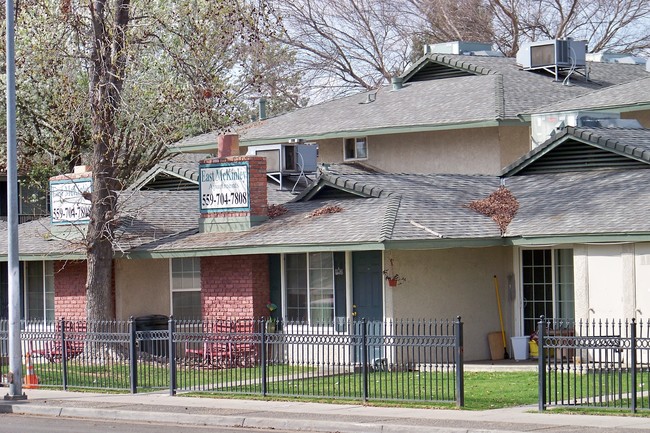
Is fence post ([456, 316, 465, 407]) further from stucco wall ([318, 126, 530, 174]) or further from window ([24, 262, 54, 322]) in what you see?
window ([24, 262, 54, 322])

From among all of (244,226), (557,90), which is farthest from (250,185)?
(557,90)

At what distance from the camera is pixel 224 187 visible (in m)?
27.2

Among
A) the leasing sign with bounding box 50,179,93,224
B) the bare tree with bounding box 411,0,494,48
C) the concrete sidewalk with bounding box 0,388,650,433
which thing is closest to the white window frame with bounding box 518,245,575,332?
the concrete sidewalk with bounding box 0,388,650,433

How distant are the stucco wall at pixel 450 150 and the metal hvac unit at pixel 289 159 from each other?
6.48 feet

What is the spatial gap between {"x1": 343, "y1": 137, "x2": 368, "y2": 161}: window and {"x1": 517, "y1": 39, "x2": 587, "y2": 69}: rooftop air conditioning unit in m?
5.15

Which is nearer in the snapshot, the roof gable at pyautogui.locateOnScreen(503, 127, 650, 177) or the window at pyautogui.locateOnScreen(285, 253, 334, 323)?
the window at pyautogui.locateOnScreen(285, 253, 334, 323)

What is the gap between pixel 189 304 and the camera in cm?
2812

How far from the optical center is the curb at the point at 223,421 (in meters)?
A: 16.4

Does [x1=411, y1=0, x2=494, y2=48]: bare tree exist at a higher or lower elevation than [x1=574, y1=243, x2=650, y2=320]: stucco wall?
higher

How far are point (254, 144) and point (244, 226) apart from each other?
7.76 metres

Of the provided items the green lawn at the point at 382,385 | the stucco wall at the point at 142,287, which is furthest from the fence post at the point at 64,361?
the stucco wall at the point at 142,287

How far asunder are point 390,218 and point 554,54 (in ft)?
37.8

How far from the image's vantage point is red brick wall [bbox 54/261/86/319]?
2898cm

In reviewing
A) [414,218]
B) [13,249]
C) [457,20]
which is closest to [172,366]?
[13,249]
